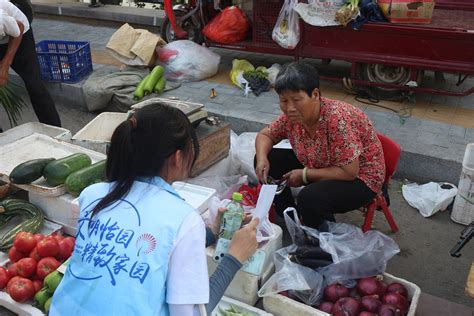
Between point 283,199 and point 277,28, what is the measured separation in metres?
2.62

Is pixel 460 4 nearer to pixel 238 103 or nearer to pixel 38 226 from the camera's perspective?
pixel 238 103

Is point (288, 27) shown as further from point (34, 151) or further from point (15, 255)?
point (15, 255)

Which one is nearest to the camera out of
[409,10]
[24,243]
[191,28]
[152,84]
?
[24,243]

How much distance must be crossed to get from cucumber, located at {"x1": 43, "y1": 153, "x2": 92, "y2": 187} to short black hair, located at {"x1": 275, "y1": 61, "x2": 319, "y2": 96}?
1535mm

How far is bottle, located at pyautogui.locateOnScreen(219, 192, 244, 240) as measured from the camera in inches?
87.7

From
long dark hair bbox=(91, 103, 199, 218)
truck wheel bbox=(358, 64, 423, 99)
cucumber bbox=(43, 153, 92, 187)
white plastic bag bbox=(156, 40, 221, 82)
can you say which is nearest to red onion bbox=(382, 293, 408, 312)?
long dark hair bbox=(91, 103, 199, 218)

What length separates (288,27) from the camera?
16.6 feet

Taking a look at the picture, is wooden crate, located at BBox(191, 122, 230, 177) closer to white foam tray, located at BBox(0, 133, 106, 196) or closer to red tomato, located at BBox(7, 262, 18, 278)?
white foam tray, located at BBox(0, 133, 106, 196)

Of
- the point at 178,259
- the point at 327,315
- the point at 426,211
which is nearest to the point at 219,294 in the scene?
the point at 178,259

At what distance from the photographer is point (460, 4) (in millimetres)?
5375

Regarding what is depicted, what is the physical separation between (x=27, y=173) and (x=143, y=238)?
191cm

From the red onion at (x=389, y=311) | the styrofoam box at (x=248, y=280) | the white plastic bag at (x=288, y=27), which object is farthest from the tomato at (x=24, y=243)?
the white plastic bag at (x=288, y=27)

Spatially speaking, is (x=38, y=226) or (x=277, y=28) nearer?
(x=38, y=226)

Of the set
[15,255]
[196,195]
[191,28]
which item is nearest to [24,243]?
[15,255]
